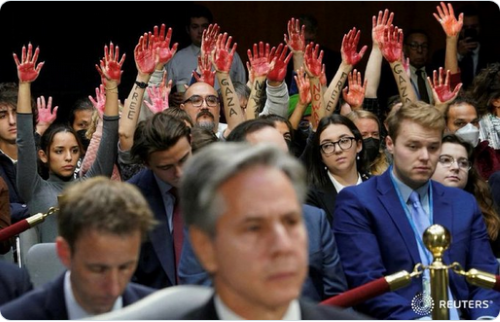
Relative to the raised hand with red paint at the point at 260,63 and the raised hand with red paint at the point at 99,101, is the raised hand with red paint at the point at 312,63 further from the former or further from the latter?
the raised hand with red paint at the point at 99,101

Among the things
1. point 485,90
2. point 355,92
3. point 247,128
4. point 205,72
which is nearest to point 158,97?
point 205,72

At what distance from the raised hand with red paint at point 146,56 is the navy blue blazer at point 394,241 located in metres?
1.72

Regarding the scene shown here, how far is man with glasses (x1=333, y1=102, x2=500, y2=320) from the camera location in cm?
418

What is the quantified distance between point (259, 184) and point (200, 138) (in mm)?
2637

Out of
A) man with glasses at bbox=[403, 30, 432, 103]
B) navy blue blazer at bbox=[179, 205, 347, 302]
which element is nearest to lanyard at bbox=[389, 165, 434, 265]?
navy blue blazer at bbox=[179, 205, 347, 302]

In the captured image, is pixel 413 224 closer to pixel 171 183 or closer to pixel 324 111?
pixel 171 183

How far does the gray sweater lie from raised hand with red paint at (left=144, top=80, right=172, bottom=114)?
0.66m

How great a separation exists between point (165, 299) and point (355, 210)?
215 cm

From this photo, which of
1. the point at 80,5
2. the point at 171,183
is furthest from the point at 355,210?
the point at 80,5

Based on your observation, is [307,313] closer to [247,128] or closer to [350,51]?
[247,128]

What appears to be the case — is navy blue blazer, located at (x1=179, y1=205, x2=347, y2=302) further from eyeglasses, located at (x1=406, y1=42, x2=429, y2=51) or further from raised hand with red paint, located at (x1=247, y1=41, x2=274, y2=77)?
eyeglasses, located at (x1=406, y1=42, x2=429, y2=51)

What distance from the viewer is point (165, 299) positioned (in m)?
2.24

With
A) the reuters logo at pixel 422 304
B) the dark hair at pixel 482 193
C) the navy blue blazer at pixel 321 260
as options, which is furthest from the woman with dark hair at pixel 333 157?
the reuters logo at pixel 422 304

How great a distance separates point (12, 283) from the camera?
3504 millimetres
